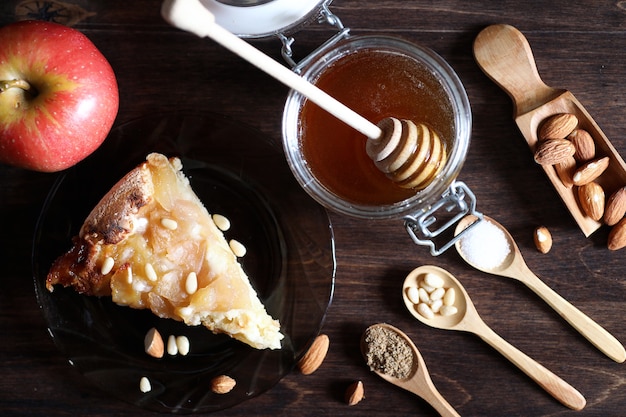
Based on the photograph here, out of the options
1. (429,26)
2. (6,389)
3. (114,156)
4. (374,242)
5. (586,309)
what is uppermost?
(429,26)

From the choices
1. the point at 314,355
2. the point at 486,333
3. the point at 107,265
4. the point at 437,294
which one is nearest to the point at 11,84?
the point at 107,265

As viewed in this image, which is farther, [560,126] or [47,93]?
[560,126]

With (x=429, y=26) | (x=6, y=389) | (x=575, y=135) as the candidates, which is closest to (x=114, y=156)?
(x=6, y=389)

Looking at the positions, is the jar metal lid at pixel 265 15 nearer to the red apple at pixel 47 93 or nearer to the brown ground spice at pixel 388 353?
the red apple at pixel 47 93

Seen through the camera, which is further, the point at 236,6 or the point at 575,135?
the point at 575,135

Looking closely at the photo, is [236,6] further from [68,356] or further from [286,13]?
[68,356]

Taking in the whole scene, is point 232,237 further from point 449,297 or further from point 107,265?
point 449,297

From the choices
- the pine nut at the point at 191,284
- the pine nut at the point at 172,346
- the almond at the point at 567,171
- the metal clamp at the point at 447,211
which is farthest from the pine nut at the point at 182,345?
the almond at the point at 567,171
